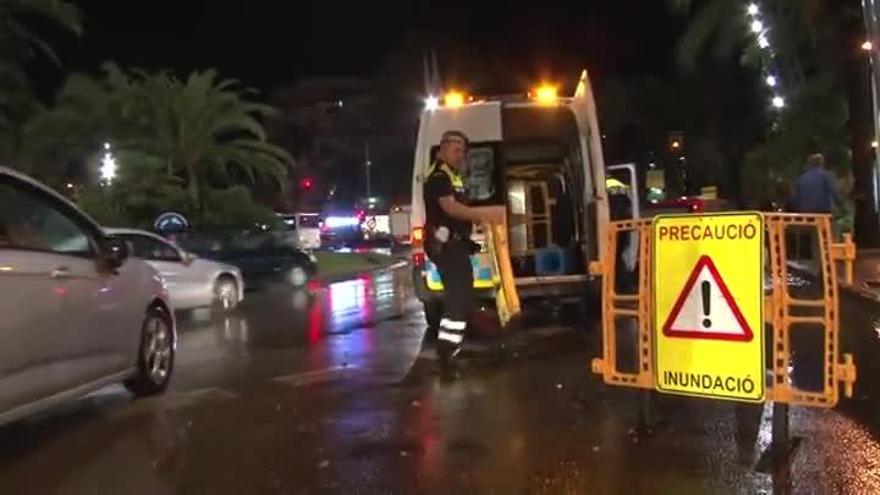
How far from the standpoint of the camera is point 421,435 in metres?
7.15

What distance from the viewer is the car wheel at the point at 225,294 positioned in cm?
1820

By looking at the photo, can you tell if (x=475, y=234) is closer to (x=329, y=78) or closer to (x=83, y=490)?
(x=83, y=490)

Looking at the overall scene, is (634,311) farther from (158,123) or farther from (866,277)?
(158,123)

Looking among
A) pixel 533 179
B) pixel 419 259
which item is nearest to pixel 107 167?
pixel 533 179

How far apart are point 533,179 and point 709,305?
335 inches

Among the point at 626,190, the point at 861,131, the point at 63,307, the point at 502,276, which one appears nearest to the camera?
the point at 63,307

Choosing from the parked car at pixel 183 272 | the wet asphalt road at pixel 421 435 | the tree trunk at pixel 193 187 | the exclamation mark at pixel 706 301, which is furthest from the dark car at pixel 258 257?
the exclamation mark at pixel 706 301

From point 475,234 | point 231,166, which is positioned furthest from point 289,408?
point 231,166

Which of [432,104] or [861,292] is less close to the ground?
[432,104]

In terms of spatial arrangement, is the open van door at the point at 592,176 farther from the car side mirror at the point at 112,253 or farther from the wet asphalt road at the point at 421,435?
the car side mirror at the point at 112,253

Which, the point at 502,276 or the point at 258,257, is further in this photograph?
the point at 258,257

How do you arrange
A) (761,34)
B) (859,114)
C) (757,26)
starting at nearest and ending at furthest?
1. (859,114)
2. (761,34)
3. (757,26)

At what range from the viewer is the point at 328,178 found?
286 ft

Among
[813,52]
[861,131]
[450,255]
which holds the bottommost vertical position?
[450,255]
